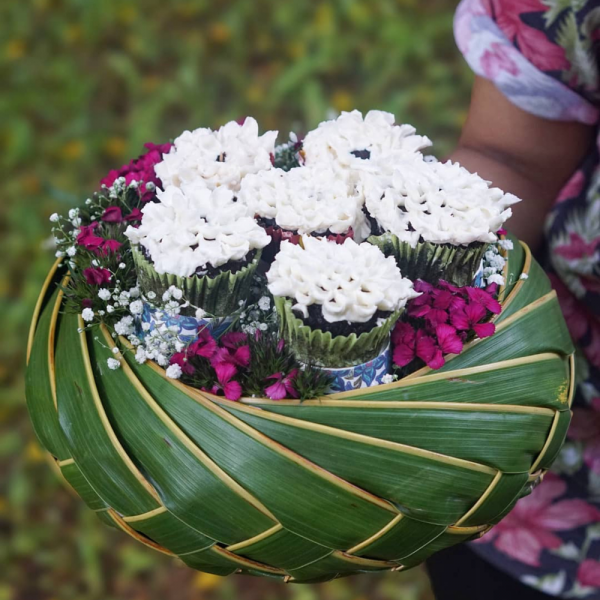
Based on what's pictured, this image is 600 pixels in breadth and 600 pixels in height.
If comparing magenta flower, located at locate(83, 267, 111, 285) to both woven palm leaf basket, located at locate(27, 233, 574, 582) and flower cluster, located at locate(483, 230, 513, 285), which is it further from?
flower cluster, located at locate(483, 230, 513, 285)

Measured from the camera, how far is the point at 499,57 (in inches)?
41.2

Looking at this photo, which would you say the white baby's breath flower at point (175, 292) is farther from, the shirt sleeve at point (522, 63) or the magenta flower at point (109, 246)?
the shirt sleeve at point (522, 63)

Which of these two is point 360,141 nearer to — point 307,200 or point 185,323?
point 307,200

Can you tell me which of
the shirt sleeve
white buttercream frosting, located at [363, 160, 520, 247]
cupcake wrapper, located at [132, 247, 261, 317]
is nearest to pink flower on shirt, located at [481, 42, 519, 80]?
the shirt sleeve

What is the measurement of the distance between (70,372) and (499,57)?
2.51ft

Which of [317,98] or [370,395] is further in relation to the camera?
[317,98]

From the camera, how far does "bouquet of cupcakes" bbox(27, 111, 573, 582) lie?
712 millimetres

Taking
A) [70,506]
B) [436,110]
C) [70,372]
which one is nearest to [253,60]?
[436,110]

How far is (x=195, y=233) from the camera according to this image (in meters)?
0.77

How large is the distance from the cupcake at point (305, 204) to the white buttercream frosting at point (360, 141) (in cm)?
6

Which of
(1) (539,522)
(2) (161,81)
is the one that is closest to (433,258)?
(1) (539,522)

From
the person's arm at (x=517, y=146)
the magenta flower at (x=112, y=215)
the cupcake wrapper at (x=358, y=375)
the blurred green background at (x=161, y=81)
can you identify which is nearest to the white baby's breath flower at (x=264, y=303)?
the cupcake wrapper at (x=358, y=375)

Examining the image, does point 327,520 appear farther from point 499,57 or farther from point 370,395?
point 499,57

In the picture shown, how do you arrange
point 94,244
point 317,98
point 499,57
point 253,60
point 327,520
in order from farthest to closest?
point 253,60 → point 317,98 → point 499,57 → point 94,244 → point 327,520
